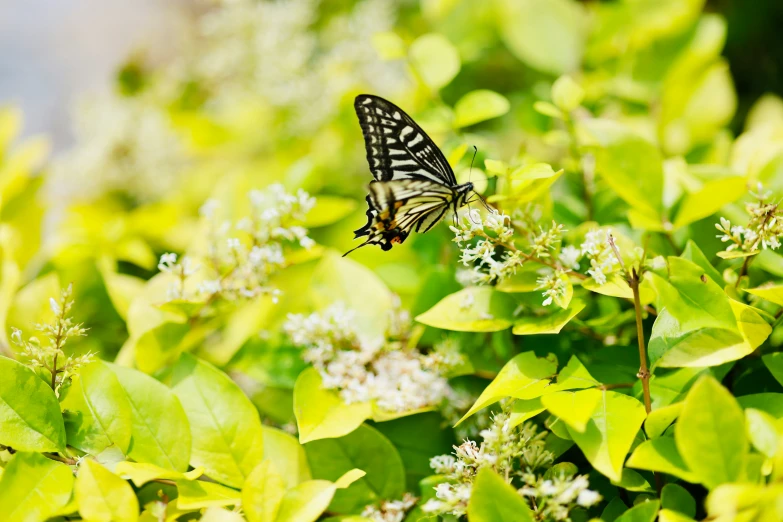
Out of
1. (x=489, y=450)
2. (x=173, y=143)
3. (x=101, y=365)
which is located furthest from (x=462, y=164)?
(x=173, y=143)

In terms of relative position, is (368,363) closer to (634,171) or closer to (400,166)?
(400,166)

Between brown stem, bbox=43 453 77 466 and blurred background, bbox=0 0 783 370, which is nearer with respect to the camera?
brown stem, bbox=43 453 77 466

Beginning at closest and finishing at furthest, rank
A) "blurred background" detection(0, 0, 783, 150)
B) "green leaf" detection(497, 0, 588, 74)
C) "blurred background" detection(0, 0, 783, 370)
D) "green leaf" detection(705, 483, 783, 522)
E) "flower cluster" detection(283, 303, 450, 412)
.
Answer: "green leaf" detection(705, 483, 783, 522) → "flower cluster" detection(283, 303, 450, 412) → "blurred background" detection(0, 0, 783, 370) → "green leaf" detection(497, 0, 588, 74) → "blurred background" detection(0, 0, 783, 150)

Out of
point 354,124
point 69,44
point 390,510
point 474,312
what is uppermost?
point 69,44

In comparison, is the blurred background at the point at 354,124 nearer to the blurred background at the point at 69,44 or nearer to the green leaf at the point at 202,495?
the blurred background at the point at 69,44

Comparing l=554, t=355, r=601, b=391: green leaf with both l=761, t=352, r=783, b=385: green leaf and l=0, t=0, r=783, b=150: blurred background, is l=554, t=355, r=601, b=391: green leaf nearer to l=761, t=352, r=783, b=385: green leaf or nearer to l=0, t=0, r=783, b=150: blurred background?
l=761, t=352, r=783, b=385: green leaf

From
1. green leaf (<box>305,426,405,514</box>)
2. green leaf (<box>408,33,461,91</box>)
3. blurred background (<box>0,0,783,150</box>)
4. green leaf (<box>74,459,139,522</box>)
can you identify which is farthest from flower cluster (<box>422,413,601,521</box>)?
blurred background (<box>0,0,783,150</box>)

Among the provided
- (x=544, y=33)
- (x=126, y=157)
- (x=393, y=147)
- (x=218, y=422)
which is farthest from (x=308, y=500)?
(x=126, y=157)

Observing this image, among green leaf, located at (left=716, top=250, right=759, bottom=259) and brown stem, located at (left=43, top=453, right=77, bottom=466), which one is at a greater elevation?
green leaf, located at (left=716, top=250, right=759, bottom=259)
